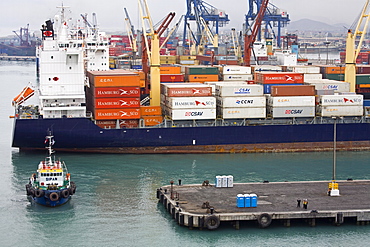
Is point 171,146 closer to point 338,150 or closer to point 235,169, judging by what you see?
point 235,169

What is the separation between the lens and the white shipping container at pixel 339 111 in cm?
4834

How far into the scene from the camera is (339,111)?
4881 cm

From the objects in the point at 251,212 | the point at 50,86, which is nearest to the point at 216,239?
the point at 251,212

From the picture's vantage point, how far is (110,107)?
45.2 meters

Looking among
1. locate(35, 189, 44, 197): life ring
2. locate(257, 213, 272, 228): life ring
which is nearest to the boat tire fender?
locate(35, 189, 44, 197): life ring

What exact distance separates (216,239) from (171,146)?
18583mm

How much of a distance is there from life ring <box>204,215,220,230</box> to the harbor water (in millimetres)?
289

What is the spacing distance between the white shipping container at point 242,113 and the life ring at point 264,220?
1844 cm

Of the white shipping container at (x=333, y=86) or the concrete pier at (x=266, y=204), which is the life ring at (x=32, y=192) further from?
the white shipping container at (x=333, y=86)

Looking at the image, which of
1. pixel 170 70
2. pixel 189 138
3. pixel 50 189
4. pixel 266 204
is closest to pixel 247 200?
pixel 266 204

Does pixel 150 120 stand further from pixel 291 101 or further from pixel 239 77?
pixel 239 77

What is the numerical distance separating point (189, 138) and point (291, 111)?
7527 mm

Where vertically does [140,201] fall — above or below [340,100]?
below

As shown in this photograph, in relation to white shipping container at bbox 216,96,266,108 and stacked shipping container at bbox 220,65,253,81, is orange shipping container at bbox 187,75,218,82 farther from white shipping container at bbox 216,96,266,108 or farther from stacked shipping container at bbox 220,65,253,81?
white shipping container at bbox 216,96,266,108
